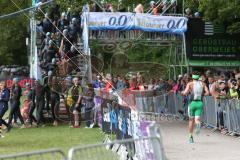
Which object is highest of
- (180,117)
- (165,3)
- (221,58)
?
(165,3)

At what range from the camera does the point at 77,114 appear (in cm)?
2169

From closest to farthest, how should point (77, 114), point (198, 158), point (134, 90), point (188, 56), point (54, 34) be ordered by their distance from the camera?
point (198, 158) < point (77, 114) < point (54, 34) < point (188, 56) < point (134, 90)

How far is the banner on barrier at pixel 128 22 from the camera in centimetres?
2220

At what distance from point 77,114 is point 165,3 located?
6363 millimetres

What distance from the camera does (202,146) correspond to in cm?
1508

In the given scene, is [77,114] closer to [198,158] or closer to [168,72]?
[198,158]

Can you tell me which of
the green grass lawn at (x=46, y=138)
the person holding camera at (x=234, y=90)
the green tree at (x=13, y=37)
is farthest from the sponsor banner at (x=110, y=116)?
the green tree at (x=13, y=37)

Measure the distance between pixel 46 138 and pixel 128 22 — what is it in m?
6.46

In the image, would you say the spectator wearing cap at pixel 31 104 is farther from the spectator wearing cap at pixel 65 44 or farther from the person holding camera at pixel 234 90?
the person holding camera at pixel 234 90

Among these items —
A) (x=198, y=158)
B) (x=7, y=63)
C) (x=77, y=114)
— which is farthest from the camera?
(x=7, y=63)

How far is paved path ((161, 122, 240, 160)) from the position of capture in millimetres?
13203

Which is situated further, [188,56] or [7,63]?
[7,63]

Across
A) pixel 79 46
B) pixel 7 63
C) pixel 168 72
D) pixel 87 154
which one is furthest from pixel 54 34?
pixel 7 63

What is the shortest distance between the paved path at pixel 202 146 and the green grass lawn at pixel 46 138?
2151 mm
